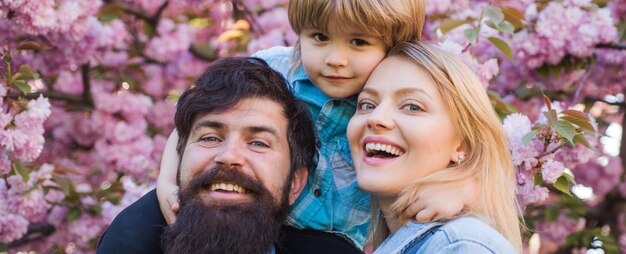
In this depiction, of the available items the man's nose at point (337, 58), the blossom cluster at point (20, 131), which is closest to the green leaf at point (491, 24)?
the man's nose at point (337, 58)

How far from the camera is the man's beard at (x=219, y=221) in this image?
3.14 metres

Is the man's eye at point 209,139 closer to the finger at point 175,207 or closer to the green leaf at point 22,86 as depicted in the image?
the finger at point 175,207

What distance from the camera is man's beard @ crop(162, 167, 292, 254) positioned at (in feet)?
10.3

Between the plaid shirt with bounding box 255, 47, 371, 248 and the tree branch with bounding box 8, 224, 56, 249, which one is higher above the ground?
the plaid shirt with bounding box 255, 47, 371, 248

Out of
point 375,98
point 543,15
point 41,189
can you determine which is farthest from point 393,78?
point 41,189

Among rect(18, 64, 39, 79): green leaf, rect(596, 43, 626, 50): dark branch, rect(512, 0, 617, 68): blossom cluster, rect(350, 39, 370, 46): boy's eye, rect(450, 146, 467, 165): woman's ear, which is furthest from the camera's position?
rect(596, 43, 626, 50): dark branch

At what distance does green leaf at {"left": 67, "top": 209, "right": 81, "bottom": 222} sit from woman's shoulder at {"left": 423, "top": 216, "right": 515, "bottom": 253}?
2528 millimetres

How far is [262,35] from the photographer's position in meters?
5.63

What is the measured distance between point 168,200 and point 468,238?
1.15 metres

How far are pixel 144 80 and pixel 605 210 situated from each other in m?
2.81

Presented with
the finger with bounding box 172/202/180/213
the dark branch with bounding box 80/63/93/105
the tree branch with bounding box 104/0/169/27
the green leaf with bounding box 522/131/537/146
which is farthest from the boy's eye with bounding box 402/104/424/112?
the tree branch with bounding box 104/0/169/27

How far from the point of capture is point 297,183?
3371mm

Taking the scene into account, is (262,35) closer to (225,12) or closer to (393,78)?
(225,12)

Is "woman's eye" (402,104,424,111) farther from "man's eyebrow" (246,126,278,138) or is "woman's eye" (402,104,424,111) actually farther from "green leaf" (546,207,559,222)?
"green leaf" (546,207,559,222)
